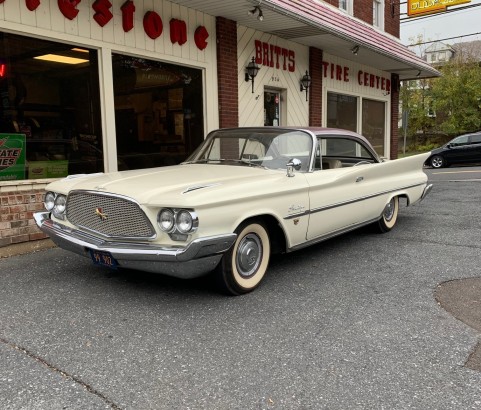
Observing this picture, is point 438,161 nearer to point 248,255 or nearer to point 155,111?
point 155,111

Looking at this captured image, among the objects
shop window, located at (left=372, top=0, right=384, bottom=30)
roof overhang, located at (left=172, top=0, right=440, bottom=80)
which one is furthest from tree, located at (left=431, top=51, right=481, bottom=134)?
roof overhang, located at (left=172, top=0, right=440, bottom=80)

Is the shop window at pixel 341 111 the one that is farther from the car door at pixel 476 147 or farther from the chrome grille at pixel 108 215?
the chrome grille at pixel 108 215

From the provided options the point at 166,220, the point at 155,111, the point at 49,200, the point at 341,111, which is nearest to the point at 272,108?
the point at 341,111

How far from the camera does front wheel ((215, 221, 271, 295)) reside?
3801 mm

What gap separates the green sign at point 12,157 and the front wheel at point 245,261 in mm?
3411

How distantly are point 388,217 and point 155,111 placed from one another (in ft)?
13.7

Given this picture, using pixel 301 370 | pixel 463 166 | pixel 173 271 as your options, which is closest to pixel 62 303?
pixel 173 271

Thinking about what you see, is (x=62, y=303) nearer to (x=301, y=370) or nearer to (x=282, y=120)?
(x=301, y=370)

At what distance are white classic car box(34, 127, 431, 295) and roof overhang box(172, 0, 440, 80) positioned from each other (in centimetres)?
307

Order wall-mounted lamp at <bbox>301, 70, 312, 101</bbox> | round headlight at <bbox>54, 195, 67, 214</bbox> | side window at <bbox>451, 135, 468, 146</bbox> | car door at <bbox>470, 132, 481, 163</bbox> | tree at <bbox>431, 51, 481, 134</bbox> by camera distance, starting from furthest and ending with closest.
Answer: tree at <bbox>431, 51, 481, 134</bbox>
side window at <bbox>451, 135, 468, 146</bbox>
car door at <bbox>470, 132, 481, 163</bbox>
wall-mounted lamp at <bbox>301, 70, 312, 101</bbox>
round headlight at <bbox>54, 195, 67, 214</bbox>

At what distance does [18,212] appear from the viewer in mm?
5641

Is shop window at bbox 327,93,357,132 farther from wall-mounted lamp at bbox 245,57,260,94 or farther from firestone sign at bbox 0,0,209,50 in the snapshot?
firestone sign at bbox 0,0,209,50

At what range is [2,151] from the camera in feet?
18.6

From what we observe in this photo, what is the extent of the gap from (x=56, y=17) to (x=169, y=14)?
1994 mm
